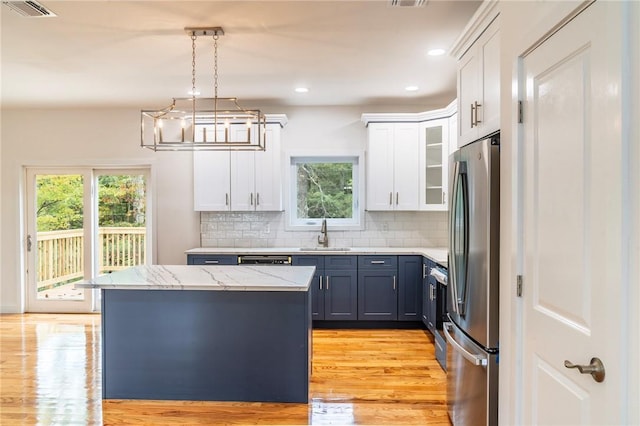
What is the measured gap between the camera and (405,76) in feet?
12.8

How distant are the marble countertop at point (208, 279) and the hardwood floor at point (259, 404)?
0.85 metres

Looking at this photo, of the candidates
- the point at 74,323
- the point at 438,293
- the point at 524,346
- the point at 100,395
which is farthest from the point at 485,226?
the point at 74,323

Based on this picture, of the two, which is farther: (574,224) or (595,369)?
(574,224)

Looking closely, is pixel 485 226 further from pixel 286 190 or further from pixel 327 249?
pixel 286 190

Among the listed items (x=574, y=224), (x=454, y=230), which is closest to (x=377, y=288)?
(x=454, y=230)

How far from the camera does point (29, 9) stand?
98.3 inches

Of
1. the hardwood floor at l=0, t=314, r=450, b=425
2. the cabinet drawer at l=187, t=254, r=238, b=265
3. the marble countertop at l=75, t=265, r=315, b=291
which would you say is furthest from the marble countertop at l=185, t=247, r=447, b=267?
the marble countertop at l=75, t=265, r=315, b=291

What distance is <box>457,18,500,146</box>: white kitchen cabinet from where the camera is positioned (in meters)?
2.11

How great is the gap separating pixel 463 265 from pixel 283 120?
3206 millimetres

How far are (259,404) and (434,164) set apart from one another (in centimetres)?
321

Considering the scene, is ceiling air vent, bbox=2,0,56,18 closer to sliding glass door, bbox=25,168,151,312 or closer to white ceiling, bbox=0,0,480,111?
white ceiling, bbox=0,0,480,111

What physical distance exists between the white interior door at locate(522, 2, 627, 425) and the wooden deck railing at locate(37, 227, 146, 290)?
493cm

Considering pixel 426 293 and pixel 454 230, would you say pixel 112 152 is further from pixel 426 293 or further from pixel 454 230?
pixel 454 230

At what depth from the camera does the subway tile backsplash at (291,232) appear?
16.3ft
